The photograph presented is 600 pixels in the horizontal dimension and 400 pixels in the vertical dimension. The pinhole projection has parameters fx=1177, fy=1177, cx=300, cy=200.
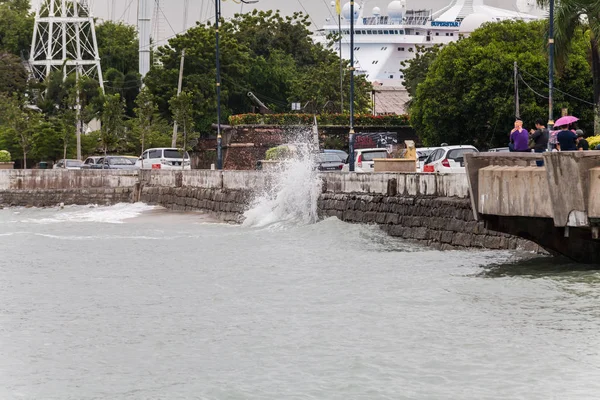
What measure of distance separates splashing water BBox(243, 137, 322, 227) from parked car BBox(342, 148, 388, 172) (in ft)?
21.9

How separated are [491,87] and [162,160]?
17.8m

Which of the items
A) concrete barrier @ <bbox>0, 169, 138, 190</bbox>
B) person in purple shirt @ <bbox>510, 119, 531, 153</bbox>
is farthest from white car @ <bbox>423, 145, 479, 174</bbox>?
concrete barrier @ <bbox>0, 169, 138, 190</bbox>

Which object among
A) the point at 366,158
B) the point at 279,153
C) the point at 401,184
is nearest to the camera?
the point at 401,184

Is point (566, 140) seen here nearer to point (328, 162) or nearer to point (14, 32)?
point (328, 162)

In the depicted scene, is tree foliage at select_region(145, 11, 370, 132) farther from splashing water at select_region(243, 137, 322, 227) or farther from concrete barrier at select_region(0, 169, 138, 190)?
splashing water at select_region(243, 137, 322, 227)

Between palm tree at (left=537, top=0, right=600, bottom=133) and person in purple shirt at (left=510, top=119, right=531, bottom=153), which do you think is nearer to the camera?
person in purple shirt at (left=510, top=119, right=531, bottom=153)

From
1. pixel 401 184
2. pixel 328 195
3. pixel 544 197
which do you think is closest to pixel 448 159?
pixel 328 195

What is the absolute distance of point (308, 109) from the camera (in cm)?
8912

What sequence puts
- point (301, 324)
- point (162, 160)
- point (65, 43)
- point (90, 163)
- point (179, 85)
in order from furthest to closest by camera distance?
point (65, 43) < point (179, 85) < point (90, 163) < point (162, 160) < point (301, 324)

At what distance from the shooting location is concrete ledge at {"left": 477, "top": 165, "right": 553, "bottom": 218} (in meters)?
17.6

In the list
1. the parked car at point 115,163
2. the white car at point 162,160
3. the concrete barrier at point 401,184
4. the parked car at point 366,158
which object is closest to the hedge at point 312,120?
the white car at point 162,160

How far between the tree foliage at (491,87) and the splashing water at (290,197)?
27.6 m

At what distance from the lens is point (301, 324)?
614 inches

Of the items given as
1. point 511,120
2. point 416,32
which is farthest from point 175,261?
point 416,32
